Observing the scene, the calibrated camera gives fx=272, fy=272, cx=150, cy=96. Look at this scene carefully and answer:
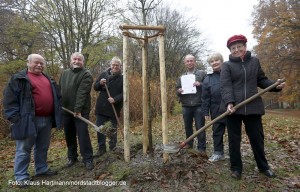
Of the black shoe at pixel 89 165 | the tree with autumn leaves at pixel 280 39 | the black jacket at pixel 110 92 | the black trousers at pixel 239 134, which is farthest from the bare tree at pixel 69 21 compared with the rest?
the tree with autumn leaves at pixel 280 39

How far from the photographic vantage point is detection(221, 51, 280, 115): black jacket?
3912 mm

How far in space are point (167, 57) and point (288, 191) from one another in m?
22.7

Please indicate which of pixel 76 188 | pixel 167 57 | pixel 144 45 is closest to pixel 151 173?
pixel 76 188

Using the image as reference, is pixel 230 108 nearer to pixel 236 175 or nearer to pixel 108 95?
pixel 236 175

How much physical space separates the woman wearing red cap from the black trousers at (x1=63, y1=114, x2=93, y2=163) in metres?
2.44

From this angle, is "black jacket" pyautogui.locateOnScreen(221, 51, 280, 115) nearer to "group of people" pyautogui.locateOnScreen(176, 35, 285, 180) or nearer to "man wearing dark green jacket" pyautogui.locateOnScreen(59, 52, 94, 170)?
"group of people" pyautogui.locateOnScreen(176, 35, 285, 180)

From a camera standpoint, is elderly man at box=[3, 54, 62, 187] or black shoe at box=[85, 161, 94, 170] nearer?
elderly man at box=[3, 54, 62, 187]

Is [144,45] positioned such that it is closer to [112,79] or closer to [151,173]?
[112,79]

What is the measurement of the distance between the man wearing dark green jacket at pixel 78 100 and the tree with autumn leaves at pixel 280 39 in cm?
2183

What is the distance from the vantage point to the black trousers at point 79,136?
4.82 metres

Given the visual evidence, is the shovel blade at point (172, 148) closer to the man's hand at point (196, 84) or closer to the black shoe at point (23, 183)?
the man's hand at point (196, 84)

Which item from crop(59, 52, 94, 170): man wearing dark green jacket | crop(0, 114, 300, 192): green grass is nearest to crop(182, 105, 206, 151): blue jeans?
crop(0, 114, 300, 192): green grass

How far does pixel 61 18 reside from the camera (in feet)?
44.3

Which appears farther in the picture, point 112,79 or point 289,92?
point 289,92
